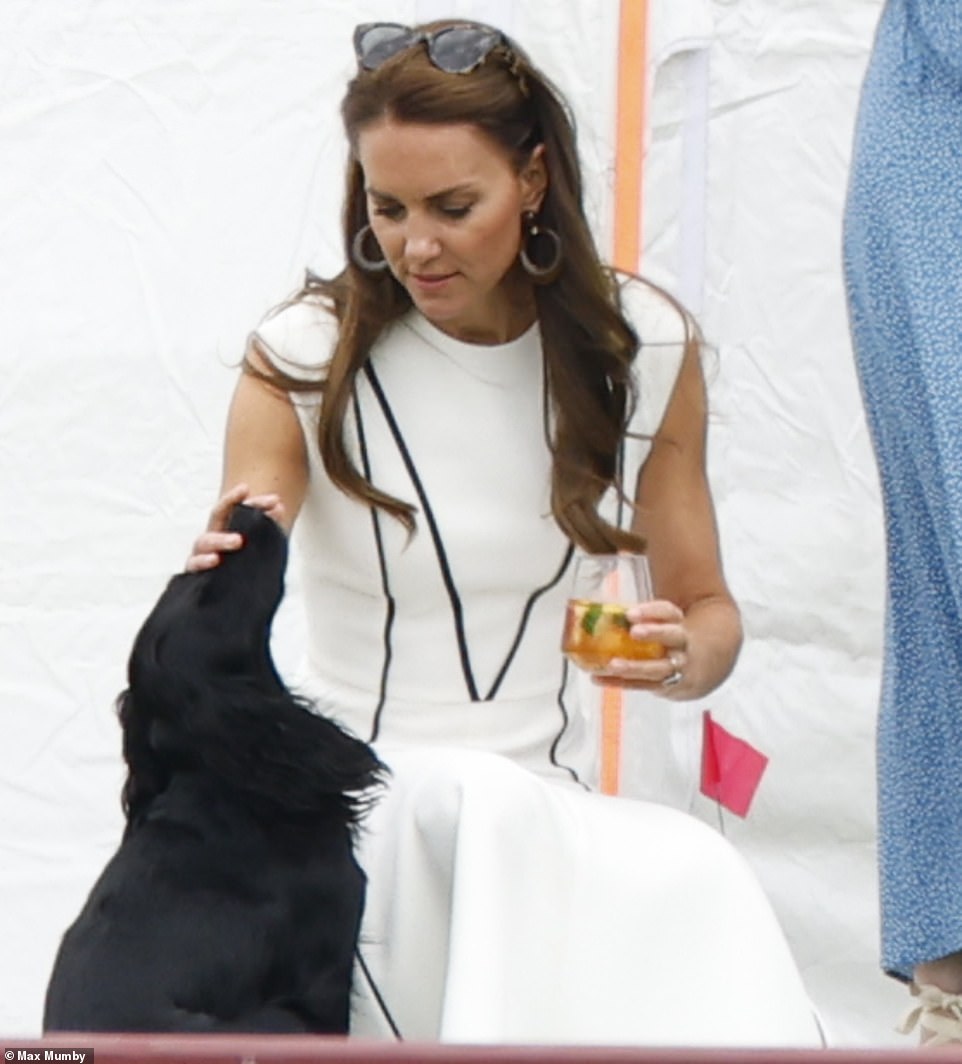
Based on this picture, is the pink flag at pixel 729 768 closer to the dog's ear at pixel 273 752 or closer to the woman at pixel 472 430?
the woman at pixel 472 430

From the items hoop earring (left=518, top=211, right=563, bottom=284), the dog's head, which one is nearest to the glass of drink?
the dog's head

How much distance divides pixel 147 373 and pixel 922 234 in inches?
41.6

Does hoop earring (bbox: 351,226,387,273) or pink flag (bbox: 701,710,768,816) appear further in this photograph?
pink flag (bbox: 701,710,768,816)

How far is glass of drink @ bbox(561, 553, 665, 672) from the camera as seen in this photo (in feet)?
7.63

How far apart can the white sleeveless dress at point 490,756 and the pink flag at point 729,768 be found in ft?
1.36

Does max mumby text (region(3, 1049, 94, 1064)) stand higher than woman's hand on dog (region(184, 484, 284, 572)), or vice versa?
woman's hand on dog (region(184, 484, 284, 572))

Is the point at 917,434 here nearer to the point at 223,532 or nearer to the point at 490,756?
the point at 490,756

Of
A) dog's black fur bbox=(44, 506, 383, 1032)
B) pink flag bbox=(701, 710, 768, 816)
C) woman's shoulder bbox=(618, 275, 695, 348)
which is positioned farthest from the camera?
pink flag bbox=(701, 710, 768, 816)

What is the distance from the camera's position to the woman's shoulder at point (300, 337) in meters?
2.62

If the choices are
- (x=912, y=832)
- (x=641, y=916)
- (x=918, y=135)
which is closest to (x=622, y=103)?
(x=918, y=135)

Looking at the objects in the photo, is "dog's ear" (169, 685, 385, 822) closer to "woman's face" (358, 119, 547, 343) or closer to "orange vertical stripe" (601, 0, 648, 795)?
"woman's face" (358, 119, 547, 343)

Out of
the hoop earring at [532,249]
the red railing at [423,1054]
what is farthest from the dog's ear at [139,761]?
the red railing at [423,1054]

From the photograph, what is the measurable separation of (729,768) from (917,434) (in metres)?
0.82

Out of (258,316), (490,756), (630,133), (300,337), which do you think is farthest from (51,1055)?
(630,133)
